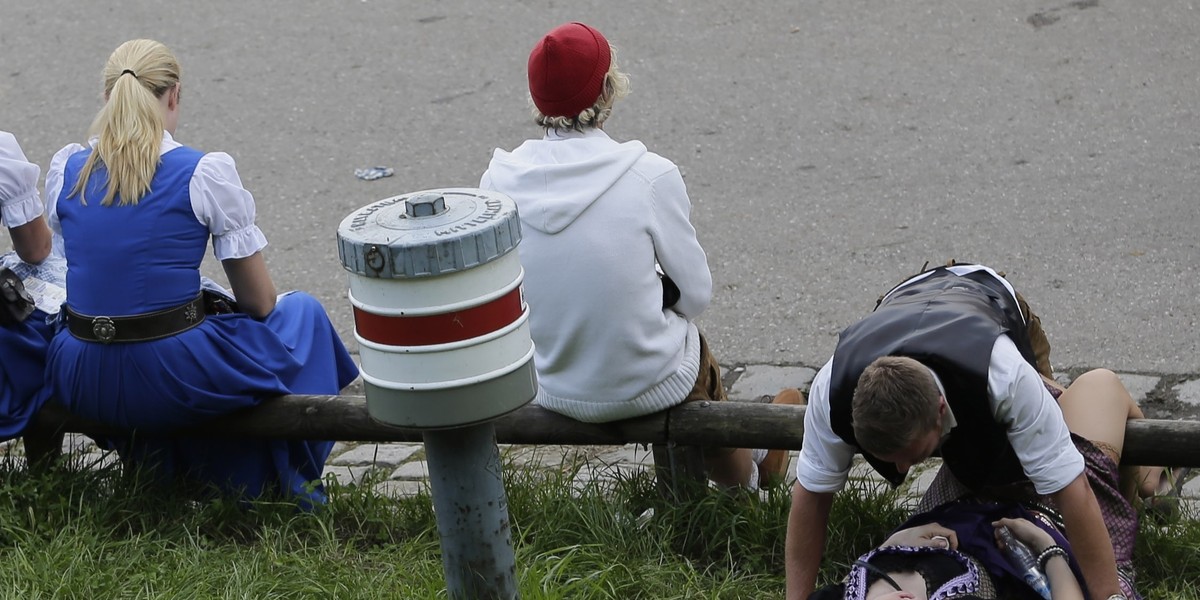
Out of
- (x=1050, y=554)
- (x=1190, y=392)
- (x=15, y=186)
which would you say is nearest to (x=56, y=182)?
(x=15, y=186)

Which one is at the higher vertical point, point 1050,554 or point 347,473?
point 1050,554

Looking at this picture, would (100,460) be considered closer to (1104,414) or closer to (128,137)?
(128,137)

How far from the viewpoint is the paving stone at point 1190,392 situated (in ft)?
14.5

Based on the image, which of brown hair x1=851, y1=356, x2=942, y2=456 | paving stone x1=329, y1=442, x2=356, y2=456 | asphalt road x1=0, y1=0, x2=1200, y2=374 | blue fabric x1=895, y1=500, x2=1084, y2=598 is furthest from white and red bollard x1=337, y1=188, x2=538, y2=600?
asphalt road x1=0, y1=0, x2=1200, y2=374

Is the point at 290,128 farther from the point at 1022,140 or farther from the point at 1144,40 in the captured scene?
the point at 1144,40

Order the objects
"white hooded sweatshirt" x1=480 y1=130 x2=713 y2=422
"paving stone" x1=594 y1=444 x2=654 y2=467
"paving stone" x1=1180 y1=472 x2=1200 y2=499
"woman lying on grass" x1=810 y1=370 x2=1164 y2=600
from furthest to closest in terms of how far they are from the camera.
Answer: "paving stone" x1=594 y1=444 x2=654 y2=467, "paving stone" x1=1180 y1=472 x2=1200 y2=499, "white hooded sweatshirt" x1=480 y1=130 x2=713 y2=422, "woman lying on grass" x1=810 y1=370 x2=1164 y2=600

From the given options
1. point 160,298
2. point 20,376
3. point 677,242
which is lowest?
point 20,376

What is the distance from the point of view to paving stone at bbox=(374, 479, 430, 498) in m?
3.92

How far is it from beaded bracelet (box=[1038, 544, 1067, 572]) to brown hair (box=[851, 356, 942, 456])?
490 millimetres

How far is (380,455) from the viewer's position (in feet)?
15.2

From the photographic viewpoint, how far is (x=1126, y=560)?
3.15m

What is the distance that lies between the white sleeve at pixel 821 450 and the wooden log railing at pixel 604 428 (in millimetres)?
378

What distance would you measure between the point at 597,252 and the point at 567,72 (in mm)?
483

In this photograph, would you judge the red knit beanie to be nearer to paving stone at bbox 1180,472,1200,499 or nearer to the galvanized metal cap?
the galvanized metal cap
